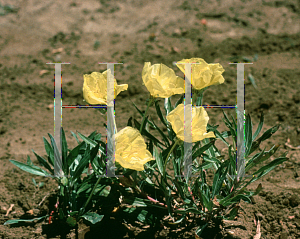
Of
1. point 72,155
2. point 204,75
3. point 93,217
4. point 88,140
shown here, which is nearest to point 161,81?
point 204,75

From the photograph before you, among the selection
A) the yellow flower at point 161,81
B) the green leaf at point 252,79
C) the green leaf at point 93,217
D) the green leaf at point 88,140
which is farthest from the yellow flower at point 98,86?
the green leaf at point 252,79

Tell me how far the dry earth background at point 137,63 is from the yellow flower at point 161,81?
0.63m

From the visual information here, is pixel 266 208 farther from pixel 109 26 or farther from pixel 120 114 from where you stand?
pixel 109 26

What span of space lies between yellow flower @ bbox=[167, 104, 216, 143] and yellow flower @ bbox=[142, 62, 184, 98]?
0.08 metres

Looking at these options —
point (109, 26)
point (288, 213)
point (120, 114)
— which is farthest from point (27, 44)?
point (288, 213)

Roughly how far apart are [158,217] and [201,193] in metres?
0.33

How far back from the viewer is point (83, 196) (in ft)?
→ 5.43

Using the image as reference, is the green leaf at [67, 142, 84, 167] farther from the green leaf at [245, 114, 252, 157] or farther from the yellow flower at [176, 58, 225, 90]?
the green leaf at [245, 114, 252, 157]

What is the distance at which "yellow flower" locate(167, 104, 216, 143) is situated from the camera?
4.14 feet

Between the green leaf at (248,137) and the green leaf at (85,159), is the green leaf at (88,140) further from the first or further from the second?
the green leaf at (248,137)

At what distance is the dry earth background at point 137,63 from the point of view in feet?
6.52

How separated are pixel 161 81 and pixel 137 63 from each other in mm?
2097

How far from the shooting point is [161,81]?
139 cm

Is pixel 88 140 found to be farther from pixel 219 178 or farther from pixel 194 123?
pixel 219 178
